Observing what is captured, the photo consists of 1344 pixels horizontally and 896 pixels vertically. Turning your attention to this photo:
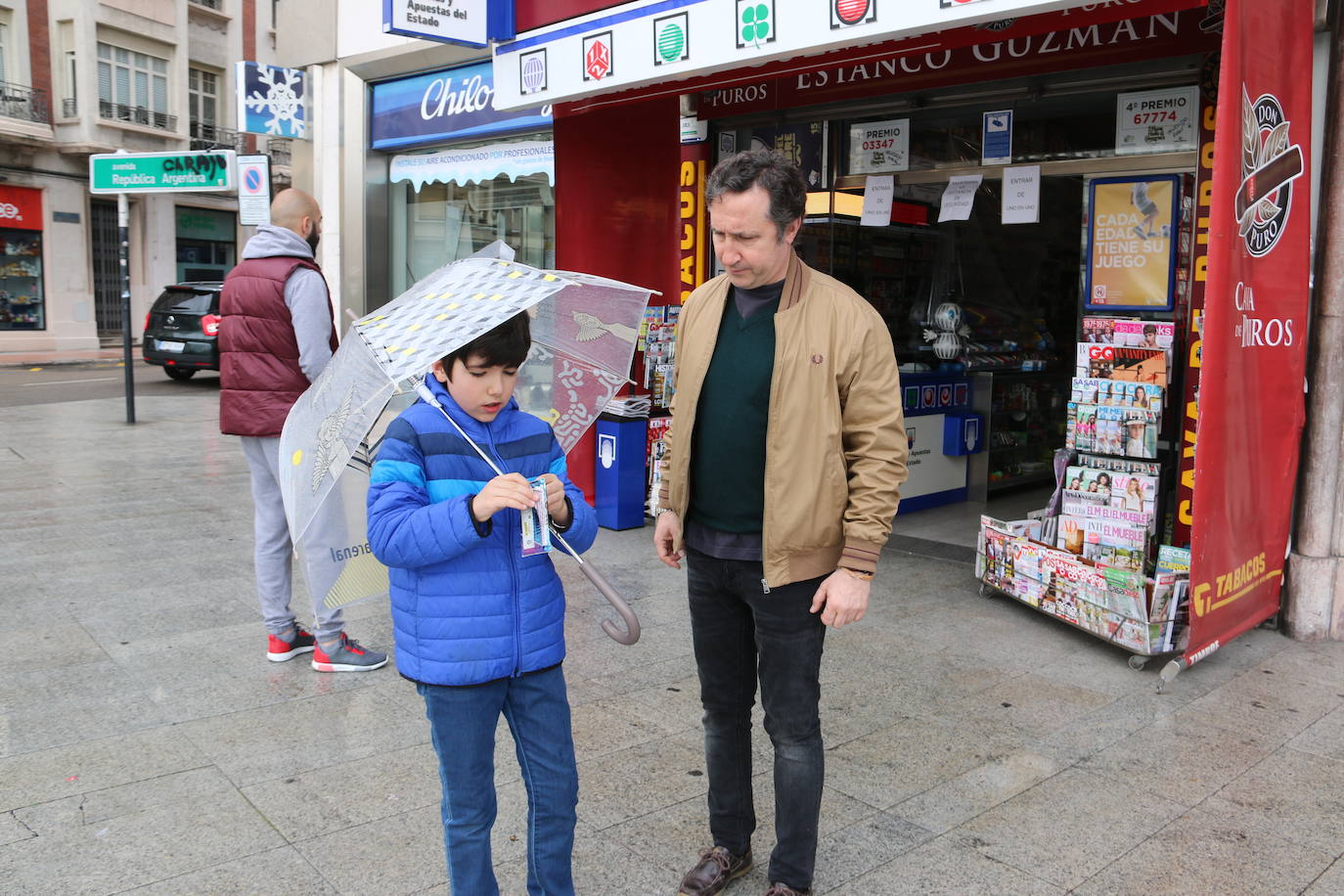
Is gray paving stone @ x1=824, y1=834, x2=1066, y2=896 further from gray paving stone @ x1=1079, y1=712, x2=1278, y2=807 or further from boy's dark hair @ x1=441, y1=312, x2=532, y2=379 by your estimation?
boy's dark hair @ x1=441, y1=312, x2=532, y2=379

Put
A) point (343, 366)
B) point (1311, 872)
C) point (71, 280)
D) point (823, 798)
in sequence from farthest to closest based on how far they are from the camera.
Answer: point (71, 280)
point (823, 798)
point (1311, 872)
point (343, 366)

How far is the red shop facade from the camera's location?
3.96m

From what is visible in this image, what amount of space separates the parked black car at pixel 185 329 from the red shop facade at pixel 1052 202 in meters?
10.9

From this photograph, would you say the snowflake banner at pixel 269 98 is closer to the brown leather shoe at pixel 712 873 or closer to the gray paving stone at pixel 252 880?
the gray paving stone at pixel 252 880

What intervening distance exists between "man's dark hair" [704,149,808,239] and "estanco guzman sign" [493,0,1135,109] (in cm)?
211

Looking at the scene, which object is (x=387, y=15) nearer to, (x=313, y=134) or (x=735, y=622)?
(x=313, y=134)

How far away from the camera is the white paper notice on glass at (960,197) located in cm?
602

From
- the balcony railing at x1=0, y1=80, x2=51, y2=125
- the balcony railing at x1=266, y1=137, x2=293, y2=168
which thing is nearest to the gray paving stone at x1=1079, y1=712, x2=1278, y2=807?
the balcony railing at x1=0, y1=80, x2=51, y2=125

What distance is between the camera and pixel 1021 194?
5.73m

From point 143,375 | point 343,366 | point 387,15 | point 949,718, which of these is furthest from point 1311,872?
point 143,375

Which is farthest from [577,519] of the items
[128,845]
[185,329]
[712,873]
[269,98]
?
[185,329]

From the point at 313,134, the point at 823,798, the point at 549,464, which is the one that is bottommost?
the point at 823,798

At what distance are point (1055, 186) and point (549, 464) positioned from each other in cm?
695

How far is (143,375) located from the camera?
1827cm
